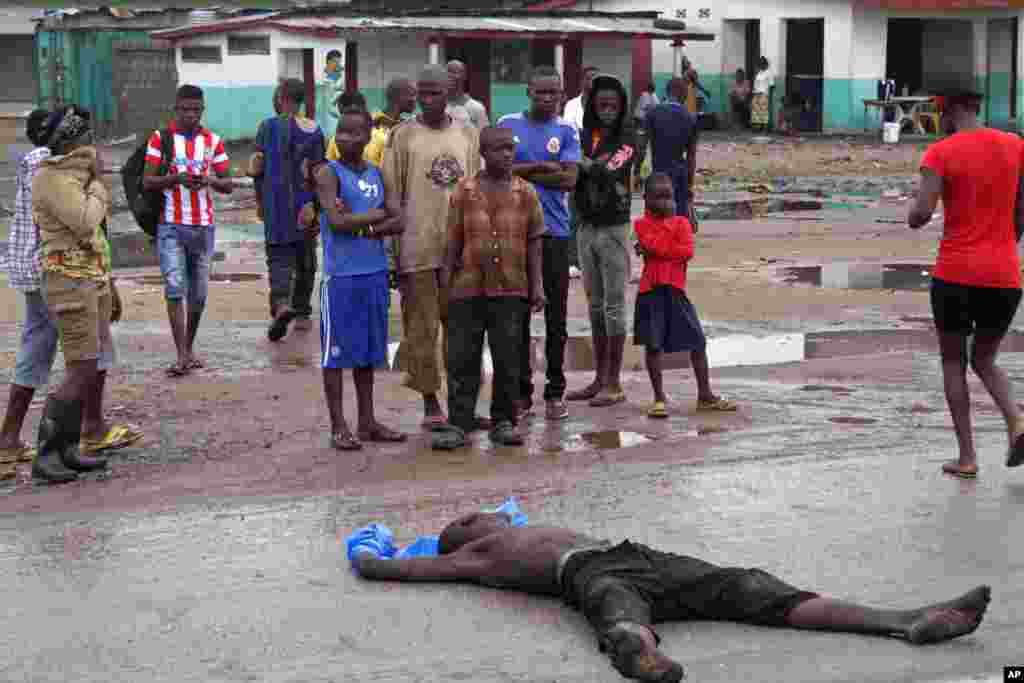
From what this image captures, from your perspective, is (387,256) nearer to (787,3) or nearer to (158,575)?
(158,575)

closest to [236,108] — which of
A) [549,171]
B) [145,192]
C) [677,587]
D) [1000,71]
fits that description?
[1000,71]

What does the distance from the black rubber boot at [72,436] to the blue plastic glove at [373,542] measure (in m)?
Result: 2.27

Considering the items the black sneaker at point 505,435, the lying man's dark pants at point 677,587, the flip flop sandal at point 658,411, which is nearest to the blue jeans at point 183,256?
the black sneaker at point 505,435

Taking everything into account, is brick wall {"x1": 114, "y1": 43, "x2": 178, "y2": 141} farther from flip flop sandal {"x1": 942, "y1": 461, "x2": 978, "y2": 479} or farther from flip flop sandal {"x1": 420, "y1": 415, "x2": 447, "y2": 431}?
flip flop sandal {"x1": 942, "y1": 461, "x2": 978, "y2": 479}

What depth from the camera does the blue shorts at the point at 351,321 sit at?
9102 mm

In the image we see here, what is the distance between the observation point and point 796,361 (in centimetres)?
1172

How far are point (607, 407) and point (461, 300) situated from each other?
150cm

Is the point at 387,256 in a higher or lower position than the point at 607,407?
higher

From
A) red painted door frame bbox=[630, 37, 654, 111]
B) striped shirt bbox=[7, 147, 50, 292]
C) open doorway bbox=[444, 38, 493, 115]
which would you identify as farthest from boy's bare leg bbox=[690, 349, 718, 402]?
red painted door frame bbox=[630, 37, 654, 111]

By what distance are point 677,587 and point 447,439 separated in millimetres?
3249

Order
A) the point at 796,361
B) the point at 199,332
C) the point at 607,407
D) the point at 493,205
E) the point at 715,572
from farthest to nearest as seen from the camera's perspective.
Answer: the point at 199,332, the point at 796,361, the point at 607,407, the point at 493,205, the point at 715,572

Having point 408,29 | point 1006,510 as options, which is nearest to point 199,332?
point 1006,510

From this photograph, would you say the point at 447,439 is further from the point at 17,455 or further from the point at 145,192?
the point at 145,192

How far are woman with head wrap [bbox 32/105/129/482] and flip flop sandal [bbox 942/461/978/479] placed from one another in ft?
14.0
